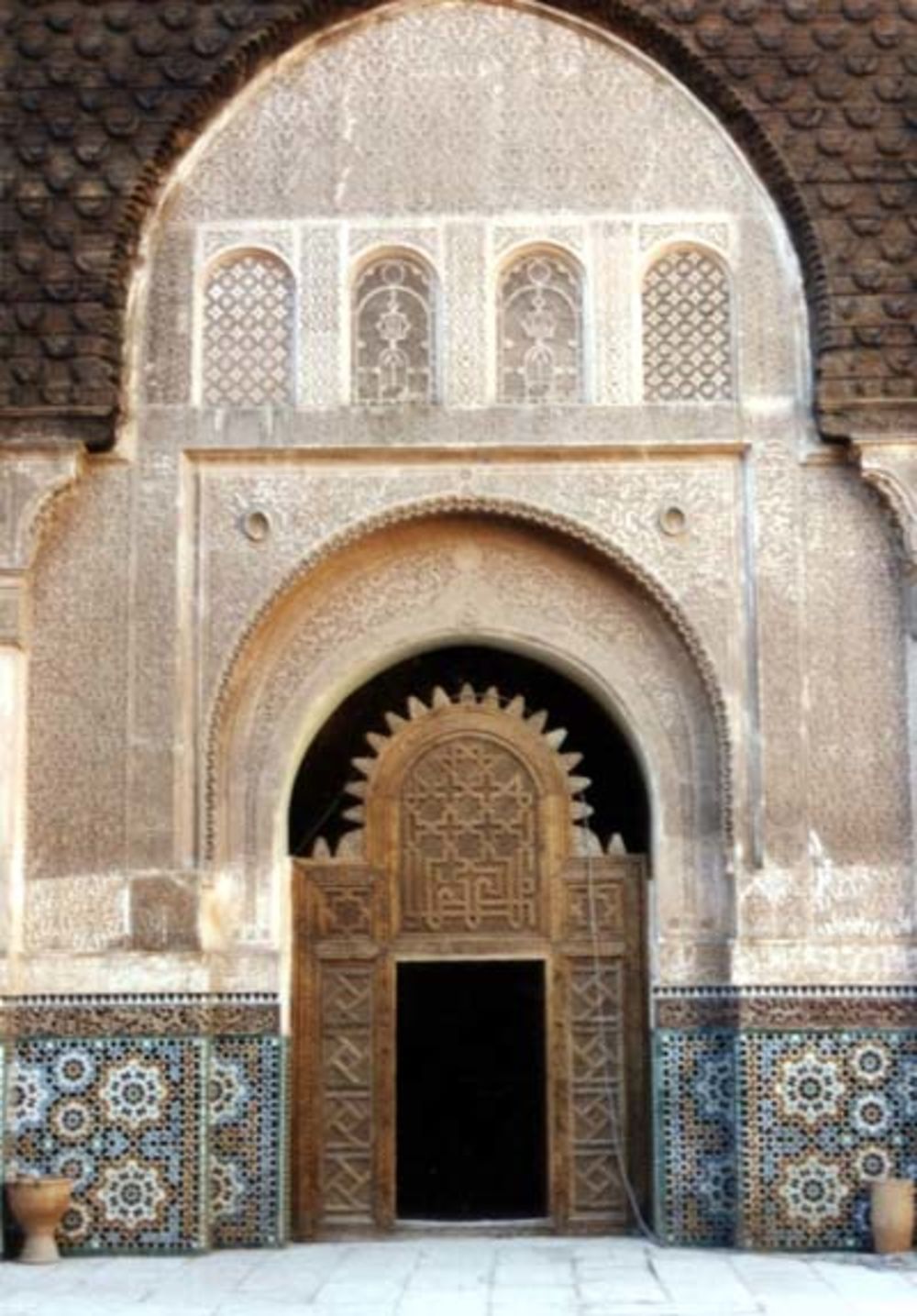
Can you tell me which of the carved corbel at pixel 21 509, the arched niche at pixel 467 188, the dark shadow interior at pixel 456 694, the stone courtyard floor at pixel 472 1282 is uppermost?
the arched niche at pixel 467 188

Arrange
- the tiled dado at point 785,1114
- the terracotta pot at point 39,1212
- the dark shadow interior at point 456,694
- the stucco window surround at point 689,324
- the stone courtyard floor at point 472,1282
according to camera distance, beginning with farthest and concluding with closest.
→ the dark shadow interior at point 456,694
the stucco window surround at point 689,324
the tiled dado at point 785,1114
the terracotta pot at point 39,1212
the stone courtyard floor at point 472,1282

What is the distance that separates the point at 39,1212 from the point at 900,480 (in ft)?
14.5

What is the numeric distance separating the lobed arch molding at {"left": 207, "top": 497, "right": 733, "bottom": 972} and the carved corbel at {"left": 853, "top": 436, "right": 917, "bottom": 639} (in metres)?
0.90

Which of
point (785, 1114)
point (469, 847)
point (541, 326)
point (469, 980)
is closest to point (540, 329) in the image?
point (541, 326)

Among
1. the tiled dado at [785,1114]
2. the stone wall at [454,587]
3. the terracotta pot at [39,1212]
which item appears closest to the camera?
the terracotta pot at [39,1212]

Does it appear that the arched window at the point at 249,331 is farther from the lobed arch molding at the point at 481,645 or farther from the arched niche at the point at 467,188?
the lobed arch molding at the point at 481,645

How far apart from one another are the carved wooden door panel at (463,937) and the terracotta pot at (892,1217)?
3.48 ft

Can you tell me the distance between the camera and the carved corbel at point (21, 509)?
354 inches

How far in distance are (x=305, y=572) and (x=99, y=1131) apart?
238 cm

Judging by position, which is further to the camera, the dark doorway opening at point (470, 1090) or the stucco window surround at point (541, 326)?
the dark doorway opening at point (470, 1090)

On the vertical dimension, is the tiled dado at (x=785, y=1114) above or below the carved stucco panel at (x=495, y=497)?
below

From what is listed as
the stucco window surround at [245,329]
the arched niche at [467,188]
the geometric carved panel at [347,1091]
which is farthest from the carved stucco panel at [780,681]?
the stucco window surround at [245,329]

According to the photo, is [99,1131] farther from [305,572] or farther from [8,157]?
[8,157]

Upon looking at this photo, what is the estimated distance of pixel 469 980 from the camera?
9.55 meters
